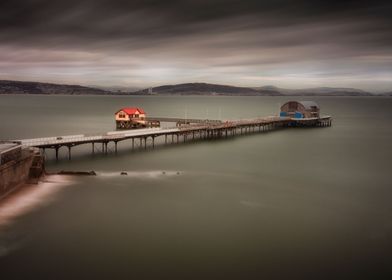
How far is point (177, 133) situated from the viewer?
46.6 m

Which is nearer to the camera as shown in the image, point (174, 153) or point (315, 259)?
point (315, 259)

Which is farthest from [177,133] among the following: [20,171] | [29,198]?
[29,198]

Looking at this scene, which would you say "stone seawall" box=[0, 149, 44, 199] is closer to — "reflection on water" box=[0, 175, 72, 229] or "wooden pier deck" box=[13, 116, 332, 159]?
"reflection on water" box=[0, 175, 72, 229]

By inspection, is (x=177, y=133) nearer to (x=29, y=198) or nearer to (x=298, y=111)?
(x=29, y=198)

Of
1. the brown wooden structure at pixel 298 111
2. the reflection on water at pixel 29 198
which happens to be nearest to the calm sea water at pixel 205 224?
the reflection on water at pixel 29 198

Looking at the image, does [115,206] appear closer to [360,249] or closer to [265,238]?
[265,238]

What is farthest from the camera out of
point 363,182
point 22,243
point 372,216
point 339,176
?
point 339,176

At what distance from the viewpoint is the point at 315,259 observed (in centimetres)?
1612

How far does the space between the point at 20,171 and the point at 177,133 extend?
24.4 metres

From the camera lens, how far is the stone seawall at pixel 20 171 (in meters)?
21.7

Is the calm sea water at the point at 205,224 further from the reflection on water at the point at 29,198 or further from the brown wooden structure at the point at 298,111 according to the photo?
the brown wooden structure at the point at 298,111

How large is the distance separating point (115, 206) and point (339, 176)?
18.8 meters

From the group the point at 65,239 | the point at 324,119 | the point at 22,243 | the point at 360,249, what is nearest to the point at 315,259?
the point at 360,249

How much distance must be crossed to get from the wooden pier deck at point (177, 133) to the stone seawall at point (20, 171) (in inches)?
220
